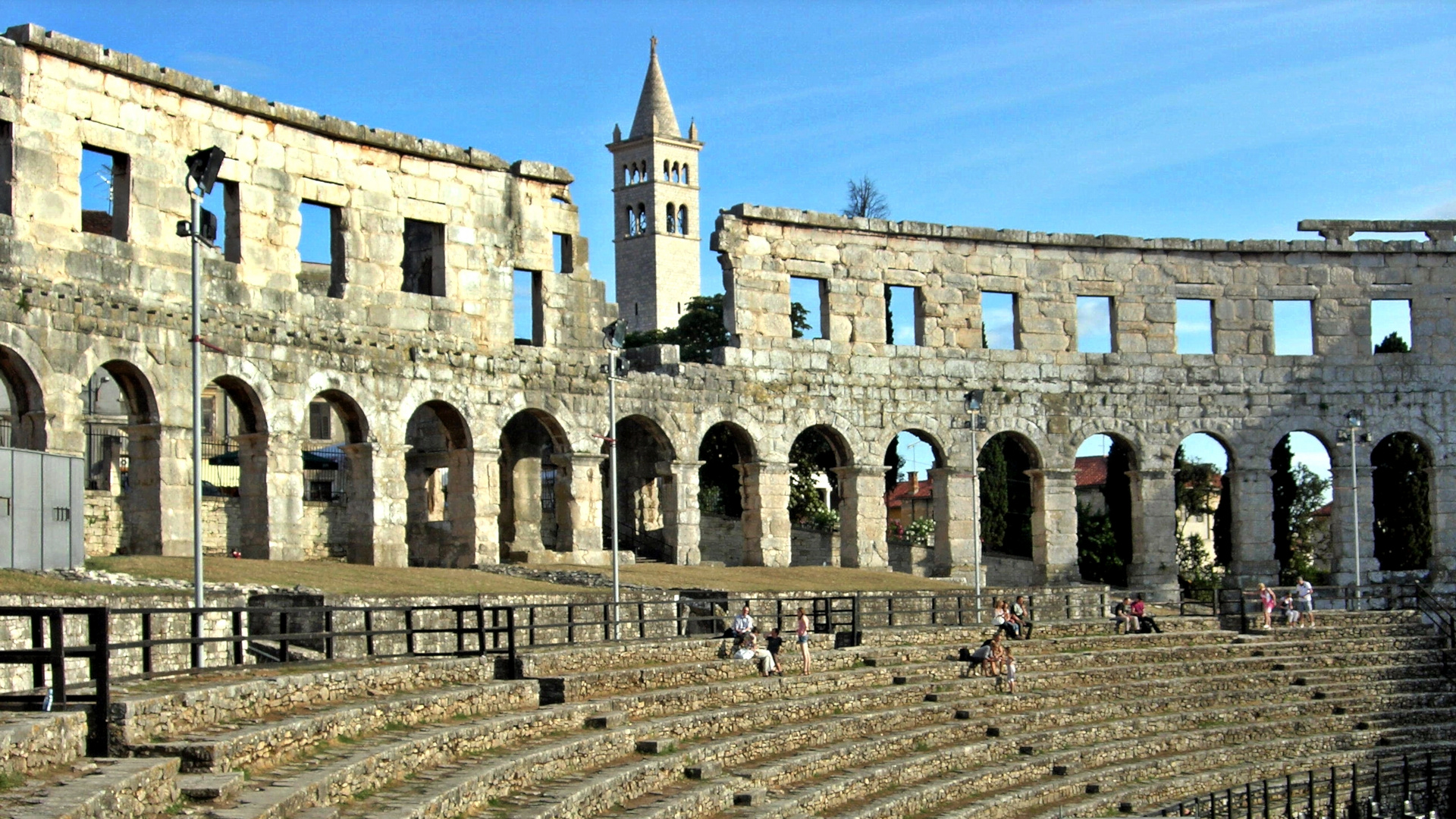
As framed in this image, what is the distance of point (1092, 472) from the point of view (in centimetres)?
8075

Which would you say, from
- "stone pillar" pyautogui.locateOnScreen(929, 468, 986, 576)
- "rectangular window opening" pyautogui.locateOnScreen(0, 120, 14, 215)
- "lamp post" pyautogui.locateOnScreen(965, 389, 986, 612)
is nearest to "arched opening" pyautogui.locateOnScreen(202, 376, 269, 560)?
"rectangular window opening" pyautogui.locateOnScreen(0, 120, 14, 215)

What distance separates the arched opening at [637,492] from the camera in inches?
1575

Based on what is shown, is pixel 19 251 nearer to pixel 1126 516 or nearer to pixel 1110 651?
pixel 1110 651

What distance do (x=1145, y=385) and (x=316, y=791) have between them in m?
31.2

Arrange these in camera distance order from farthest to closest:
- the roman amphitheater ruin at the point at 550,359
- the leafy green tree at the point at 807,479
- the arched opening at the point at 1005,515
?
the leafy green tree at the point at 807,479, the arched opening at the point at 1005,515, the roman amphitheater ruin at the point at 550,359

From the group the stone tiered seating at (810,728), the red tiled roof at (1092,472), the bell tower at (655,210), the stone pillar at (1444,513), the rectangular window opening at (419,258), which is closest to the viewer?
the stone tiered seating at (810,728)

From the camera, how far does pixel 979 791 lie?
74.9ft

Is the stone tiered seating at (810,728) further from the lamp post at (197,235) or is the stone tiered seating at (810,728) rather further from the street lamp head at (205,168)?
the street lamp head at (205,168)

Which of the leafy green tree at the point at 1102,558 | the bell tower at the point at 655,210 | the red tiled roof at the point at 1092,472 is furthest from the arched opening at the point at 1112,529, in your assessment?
the bell tower at the point at 655,210

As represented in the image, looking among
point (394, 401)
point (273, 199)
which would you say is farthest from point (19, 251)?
point (394, 401)

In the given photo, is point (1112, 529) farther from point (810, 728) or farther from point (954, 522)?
point (810, 728)

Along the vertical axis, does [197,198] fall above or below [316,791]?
above

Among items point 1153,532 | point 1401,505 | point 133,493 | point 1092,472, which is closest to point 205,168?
point 133,493

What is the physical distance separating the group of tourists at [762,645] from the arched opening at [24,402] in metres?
10.9
